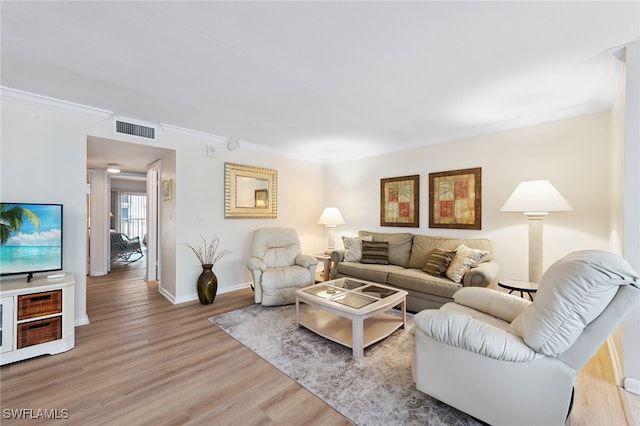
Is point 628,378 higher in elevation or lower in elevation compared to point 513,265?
lower

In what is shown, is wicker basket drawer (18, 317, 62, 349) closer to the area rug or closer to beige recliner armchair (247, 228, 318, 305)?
the area rug

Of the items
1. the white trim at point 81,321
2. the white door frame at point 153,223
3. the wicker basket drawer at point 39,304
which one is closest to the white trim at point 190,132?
the white door frame at point 153,223

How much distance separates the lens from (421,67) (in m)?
2.07

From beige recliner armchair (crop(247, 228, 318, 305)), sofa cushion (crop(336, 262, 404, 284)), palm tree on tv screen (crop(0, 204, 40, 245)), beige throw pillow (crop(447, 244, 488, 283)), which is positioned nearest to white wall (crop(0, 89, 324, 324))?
palm tree on tv screen (crop(0, 204, 40, 245))

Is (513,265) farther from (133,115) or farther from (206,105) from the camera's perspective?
(133,115)

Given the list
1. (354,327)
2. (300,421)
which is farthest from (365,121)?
(300,421)

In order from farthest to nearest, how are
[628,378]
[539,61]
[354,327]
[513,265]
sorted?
[513,265], [354,327], [539,61], [628,378]

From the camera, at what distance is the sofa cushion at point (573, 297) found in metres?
1.18

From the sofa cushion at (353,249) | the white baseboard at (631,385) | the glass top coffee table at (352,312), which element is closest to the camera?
the white baseboard at (631,385)

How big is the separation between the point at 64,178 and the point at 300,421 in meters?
3.19

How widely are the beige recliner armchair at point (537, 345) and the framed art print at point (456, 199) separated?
2.34 meters

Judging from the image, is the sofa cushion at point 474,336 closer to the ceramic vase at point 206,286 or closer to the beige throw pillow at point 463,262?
the beige throw pillow at point 463,262

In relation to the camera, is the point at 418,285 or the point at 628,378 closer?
the point at 628,378

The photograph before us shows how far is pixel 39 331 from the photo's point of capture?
2221mm
